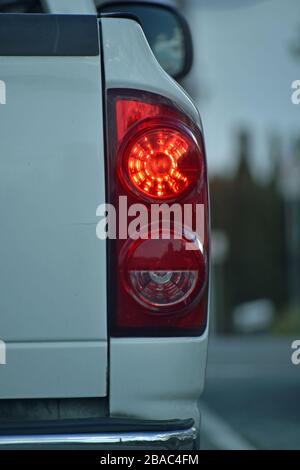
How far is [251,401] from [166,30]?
4.22 metres

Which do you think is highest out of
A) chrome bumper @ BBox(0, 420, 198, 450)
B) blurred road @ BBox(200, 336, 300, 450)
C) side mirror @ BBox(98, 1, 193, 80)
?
side mirror @ BBox(98, 1, 193, 80)

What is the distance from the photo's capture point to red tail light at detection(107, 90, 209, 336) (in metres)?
2.76

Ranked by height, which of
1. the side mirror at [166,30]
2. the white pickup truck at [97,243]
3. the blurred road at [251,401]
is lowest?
the blurred road at [251,401]

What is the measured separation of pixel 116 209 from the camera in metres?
2.75

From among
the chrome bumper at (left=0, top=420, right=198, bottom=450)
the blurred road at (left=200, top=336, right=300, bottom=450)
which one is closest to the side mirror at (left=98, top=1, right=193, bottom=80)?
the chrome bumper at (left=0, top=420, right=198, bottom=450)

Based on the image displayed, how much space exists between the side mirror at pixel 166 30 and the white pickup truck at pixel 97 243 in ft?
2.71

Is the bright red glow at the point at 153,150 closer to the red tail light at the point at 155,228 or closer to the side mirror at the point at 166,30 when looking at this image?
the red tail light at the point at 155,228

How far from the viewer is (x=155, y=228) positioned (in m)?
2.78

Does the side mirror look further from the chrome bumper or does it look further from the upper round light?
the chrome bumper

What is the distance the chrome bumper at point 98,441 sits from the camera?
2.62 meters

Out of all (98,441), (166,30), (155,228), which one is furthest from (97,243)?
(166,30)

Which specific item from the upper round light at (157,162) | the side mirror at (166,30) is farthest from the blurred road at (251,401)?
the upper round light at (157,162)

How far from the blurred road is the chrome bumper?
2857 mm
